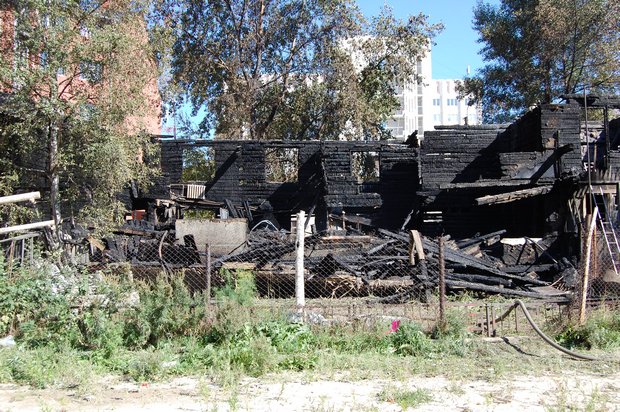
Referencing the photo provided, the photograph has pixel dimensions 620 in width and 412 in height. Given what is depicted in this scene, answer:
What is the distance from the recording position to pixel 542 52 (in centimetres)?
3038

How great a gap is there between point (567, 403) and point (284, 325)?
3.56 meters

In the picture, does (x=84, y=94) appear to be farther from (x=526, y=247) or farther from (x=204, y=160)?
(x=204, y=160)

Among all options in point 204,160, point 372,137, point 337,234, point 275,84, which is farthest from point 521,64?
point 337,234

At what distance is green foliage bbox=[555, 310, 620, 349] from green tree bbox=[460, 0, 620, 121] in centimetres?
2316

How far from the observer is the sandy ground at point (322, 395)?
581 cm

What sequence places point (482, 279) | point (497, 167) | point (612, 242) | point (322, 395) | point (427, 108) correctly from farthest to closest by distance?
1. point (427, 108)
2. point (497, 167)
3. point (612, 242)
4. point (482, 279)
5. point (322, 395)

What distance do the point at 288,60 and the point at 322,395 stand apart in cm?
2669

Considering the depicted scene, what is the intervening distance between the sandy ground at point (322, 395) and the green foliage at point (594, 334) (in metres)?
1.12

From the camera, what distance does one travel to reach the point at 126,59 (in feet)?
51.2

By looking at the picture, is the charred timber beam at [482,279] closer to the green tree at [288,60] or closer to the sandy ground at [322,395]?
the sandy ground at [322,395]

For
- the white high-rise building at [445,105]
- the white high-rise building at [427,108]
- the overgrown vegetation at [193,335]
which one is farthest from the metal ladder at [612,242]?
the white high-rise building at [445,105]

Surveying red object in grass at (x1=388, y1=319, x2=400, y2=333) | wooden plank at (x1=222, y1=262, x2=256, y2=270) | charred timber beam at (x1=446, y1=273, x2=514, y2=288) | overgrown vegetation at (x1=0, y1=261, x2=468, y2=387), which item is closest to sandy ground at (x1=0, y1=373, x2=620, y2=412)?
overgrown vegetation at (x1=0, y1=261, x2=468, y2=387)

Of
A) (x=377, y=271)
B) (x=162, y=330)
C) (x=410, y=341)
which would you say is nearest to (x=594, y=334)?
(x=410, y=341)

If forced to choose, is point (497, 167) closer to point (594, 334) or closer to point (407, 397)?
point (594, 334)
